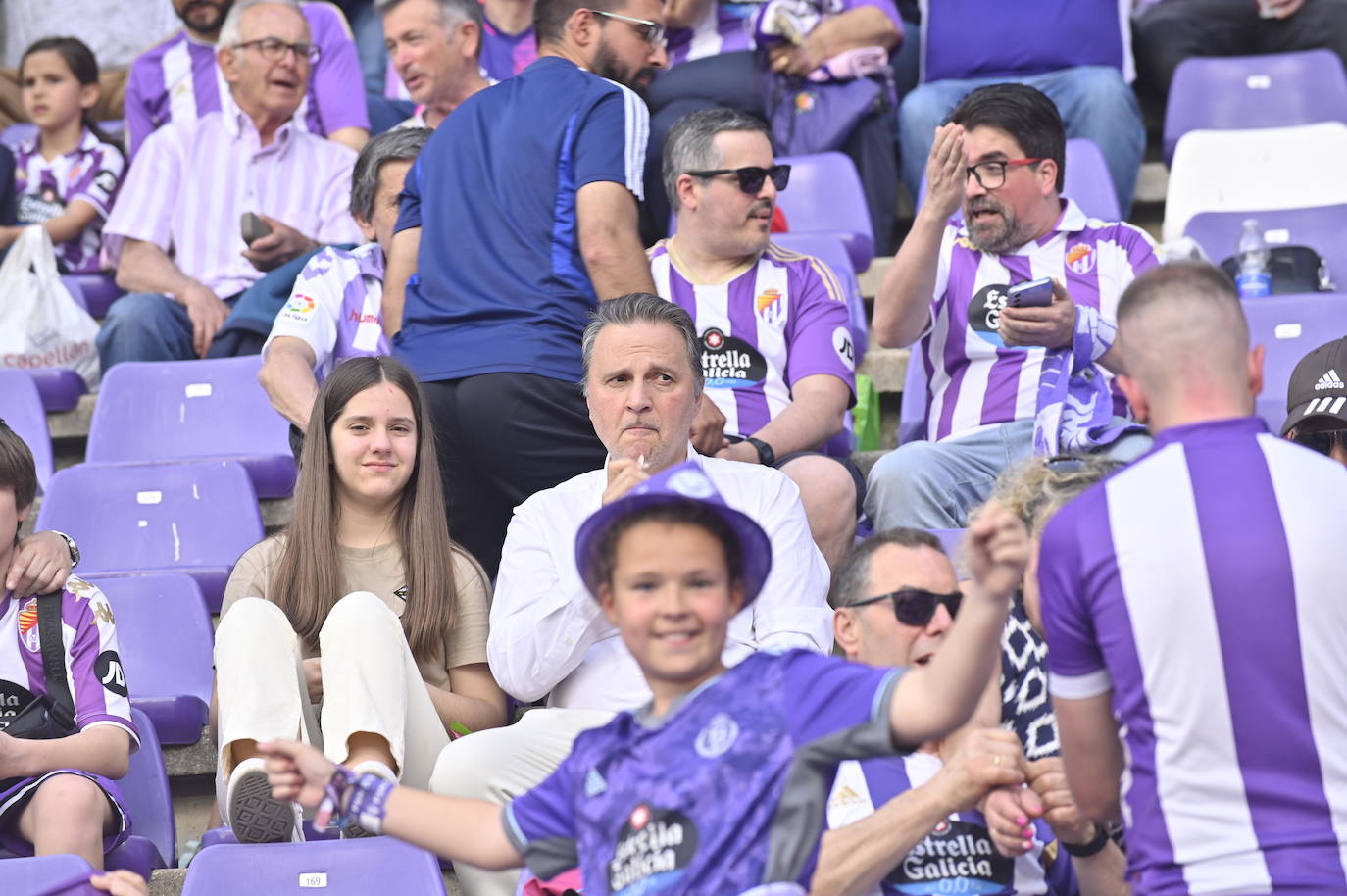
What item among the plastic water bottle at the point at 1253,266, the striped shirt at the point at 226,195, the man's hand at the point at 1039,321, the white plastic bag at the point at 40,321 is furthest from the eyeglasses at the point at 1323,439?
the white plastic bag at the point at 40,321

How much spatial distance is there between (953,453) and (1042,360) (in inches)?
11.7

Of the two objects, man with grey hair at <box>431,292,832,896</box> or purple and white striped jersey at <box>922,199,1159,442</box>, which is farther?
purple and white striped jersey at <box>922,199,1159,442</box>

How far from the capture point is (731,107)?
530cm

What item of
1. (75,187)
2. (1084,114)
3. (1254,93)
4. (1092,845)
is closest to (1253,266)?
(1084,114)

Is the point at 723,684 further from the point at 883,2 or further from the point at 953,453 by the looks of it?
the point at 883,2

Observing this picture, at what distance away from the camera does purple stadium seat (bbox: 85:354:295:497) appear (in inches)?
191

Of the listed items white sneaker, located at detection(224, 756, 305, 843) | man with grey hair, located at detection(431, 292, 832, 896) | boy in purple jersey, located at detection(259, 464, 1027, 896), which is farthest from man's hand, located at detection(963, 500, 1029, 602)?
white sneaker, located at detection(224, 756, 305, 843)

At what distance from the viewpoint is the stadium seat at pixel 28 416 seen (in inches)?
190

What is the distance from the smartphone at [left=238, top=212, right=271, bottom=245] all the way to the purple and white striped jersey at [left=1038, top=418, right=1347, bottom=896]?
3.42 metres

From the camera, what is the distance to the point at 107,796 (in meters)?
3.20

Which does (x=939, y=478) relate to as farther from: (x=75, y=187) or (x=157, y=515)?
(x=75, y=187)

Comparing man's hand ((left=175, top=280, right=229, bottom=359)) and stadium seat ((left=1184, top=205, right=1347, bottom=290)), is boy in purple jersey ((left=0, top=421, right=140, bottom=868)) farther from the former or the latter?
stadium seat ((left=1184, top=205, right=1347, bottom=290))

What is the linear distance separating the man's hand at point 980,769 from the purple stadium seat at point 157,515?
2301 millimetres

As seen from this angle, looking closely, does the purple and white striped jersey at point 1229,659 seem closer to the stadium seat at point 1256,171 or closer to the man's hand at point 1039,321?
the man's hand at point 1039,321
